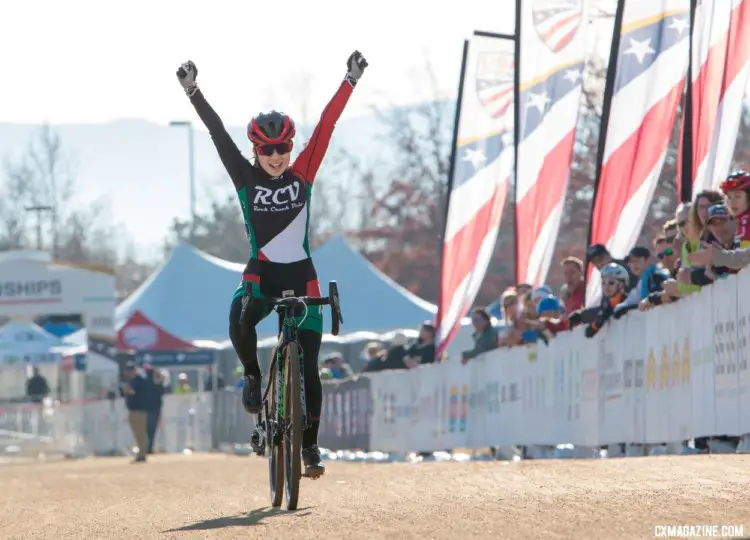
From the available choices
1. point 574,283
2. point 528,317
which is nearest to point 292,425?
point 574,283

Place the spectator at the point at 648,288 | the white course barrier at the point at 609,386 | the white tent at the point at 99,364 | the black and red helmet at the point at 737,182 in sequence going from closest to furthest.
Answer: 1. the black and red helmet at the point at 737,182
2. the white course barrier at the point at 609,386
3. the spectator at the point at 648,288
4. the white tent at the point at 99,364

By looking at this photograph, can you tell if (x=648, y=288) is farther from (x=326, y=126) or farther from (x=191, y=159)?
(x=191, y=159)

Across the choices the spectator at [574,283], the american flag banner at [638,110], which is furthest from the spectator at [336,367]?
the american flag banner at [638,110]

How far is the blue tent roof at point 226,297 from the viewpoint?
40250 mm

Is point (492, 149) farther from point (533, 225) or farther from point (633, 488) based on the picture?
point (633, 488)

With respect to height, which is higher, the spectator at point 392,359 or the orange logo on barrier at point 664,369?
the spectator at point 392,359

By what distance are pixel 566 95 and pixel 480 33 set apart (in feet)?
10.8

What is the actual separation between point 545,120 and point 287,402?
441 inches

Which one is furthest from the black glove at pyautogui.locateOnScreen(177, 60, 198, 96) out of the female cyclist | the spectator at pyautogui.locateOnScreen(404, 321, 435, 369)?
the spectator at pyautogui.locateOnScreen(404, 321, 435, 369)

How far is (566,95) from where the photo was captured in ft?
64.8

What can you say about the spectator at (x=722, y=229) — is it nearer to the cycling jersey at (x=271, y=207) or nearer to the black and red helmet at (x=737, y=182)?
the black and red helmet at (x=737, y=182)

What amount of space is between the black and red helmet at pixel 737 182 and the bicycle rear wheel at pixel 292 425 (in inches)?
161

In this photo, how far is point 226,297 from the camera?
43.8 metres

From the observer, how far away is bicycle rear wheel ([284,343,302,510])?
9.17 metres
